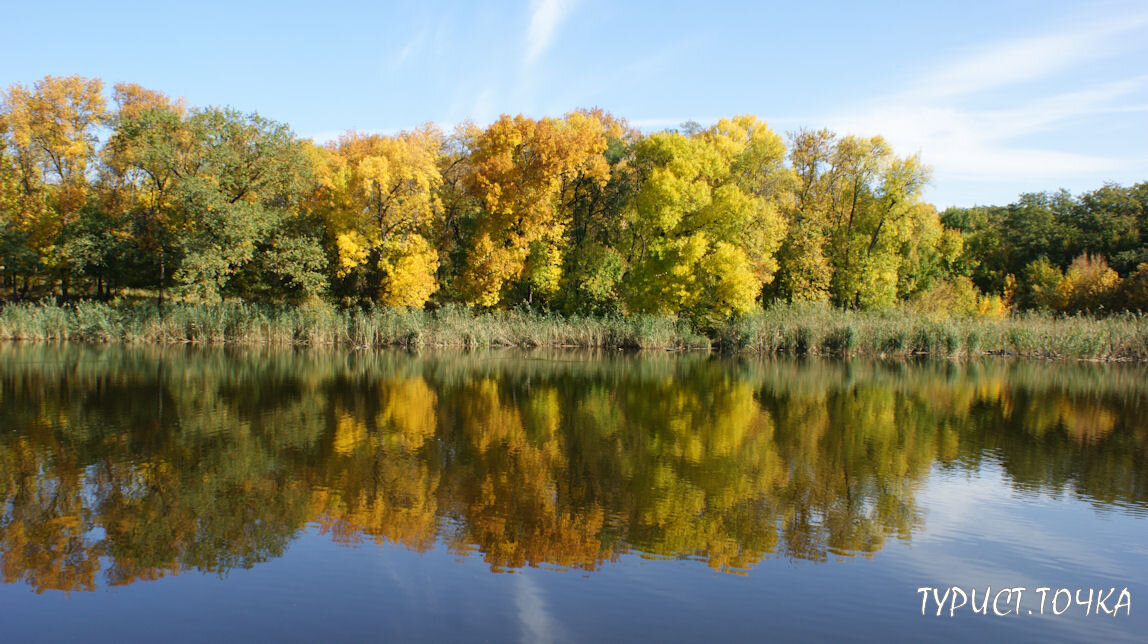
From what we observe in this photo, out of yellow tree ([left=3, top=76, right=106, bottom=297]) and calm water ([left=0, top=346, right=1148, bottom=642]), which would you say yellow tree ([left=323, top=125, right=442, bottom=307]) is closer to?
yellow tree ([left=3, top=76, right=106, bottom=297])

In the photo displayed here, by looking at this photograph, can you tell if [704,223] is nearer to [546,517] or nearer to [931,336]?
[931,336]

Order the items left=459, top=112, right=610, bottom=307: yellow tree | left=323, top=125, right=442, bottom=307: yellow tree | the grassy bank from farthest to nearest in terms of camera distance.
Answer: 1. left=459, top=112, right=610, bottom=307: yellow tree
2. left=323, top=125, right=442, bottom=307: yellow tree
3. the grassy bank

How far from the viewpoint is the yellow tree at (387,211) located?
3325cm

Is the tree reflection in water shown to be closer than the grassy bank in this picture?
Yes

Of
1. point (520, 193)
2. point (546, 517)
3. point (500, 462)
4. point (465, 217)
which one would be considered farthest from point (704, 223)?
point (546, 517)

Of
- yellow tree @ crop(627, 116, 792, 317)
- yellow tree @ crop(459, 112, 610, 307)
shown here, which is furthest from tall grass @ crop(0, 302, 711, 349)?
yellow tree @ crop(459, 112, 610, 307)

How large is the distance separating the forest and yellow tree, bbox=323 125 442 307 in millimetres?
102

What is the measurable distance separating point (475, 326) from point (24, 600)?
27.7 m

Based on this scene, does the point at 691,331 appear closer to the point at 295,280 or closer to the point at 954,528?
the point at 295,280

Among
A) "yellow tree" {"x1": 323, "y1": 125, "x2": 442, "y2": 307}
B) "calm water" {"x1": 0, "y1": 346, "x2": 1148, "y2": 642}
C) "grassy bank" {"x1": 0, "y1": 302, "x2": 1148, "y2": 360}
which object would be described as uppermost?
"yellow tree" {"x1": 323, "y1": 125, "x2": 442, "y2": 307}

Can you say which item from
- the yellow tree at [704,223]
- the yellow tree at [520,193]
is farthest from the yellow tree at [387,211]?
the yellow tree at [704,223]

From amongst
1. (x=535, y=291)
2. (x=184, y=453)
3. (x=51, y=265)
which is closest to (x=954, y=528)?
(x=184, y=453)

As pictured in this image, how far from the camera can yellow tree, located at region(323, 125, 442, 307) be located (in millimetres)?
33250

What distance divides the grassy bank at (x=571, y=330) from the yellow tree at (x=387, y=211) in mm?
1938
